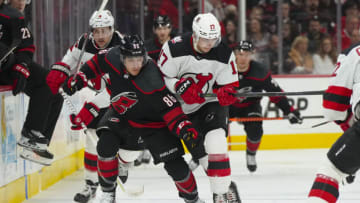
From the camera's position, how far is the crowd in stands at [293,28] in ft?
27.0

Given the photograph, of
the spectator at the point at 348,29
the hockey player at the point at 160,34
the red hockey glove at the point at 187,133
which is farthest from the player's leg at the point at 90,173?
the spectator at the point at 348,29

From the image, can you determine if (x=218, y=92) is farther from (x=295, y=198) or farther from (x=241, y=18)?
(x=241, y=18)

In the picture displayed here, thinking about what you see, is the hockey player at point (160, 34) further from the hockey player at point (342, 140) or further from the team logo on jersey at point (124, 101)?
the hockey player at point (342, 140)

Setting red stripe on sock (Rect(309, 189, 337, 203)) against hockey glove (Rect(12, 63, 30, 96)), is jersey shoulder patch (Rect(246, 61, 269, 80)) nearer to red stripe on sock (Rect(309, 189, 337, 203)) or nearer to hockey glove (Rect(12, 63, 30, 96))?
hockey glove (Rect(12, 63, 30, 96))

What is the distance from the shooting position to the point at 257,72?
6016mm

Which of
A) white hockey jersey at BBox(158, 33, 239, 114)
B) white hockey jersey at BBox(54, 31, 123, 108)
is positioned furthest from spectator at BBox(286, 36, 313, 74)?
white hockey jersey at BBox(158, 33, 239, 114)

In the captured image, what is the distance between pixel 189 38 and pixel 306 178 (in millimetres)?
2116

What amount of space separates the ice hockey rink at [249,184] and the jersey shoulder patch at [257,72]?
2.70 feet

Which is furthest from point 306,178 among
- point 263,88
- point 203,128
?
point 203,128

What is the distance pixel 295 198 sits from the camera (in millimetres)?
4754

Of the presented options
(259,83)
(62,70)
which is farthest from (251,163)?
(62,70)

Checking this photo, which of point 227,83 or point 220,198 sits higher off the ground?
point 227,83

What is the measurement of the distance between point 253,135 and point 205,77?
1.98 meters

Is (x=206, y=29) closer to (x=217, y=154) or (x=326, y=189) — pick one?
(x=217, y=154)
